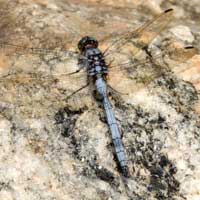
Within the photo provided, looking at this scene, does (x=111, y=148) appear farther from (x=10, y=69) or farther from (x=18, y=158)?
(x=10, y=69)

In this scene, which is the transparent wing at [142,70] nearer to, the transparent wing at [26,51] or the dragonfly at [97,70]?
the dragonfly at [97,70]

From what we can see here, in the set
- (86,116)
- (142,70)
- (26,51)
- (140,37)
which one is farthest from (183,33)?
(26,51)

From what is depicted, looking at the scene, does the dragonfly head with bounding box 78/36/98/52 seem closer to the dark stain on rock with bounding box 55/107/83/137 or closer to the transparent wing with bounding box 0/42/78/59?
the transparent wing with bounding box 0/42/78/59

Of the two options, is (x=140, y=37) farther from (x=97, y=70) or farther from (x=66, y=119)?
(x=66, y=119)

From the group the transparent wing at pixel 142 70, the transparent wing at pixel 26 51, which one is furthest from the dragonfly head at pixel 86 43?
the transparent wing at pixel 142 70

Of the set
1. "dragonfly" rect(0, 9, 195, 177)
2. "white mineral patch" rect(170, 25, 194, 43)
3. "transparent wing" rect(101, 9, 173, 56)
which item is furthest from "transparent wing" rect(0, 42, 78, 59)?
"white mineral patch" rect(170, 25, 194, 43)
